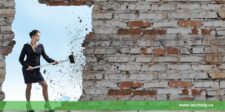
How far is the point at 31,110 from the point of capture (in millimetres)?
6031

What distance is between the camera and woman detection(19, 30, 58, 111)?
6598mm

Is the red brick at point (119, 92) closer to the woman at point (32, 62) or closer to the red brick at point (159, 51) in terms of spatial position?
the red brick at point (159, 51)

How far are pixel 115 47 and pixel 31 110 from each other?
128 cm

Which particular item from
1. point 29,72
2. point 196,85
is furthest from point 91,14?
point 196,85

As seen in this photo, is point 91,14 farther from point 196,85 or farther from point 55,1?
point 196,85

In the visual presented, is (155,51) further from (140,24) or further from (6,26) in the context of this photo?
(6,26)

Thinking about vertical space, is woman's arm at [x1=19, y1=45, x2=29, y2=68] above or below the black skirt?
above

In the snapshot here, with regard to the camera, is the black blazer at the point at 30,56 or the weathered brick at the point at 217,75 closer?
the black blazer at the point at 30,56

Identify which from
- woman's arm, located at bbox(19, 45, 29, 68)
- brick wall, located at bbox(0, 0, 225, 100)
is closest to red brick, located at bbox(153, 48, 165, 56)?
brick wall, located at bbox(0, 0, 225, 100)

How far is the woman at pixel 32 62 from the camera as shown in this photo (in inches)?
260

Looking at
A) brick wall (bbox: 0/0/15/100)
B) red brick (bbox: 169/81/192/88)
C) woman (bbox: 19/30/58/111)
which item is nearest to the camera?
woman (bbox: 19/30/58/111)

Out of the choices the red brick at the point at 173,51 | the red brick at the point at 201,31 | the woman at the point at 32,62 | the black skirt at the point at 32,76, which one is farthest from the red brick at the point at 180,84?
the black skirt at the point at 32,76

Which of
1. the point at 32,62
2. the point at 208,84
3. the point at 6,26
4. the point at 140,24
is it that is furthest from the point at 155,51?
the point at 6,26

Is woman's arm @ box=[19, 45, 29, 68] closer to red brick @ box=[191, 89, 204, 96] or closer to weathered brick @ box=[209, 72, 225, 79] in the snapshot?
red brick @ box=[191, 89, 204, 96]
